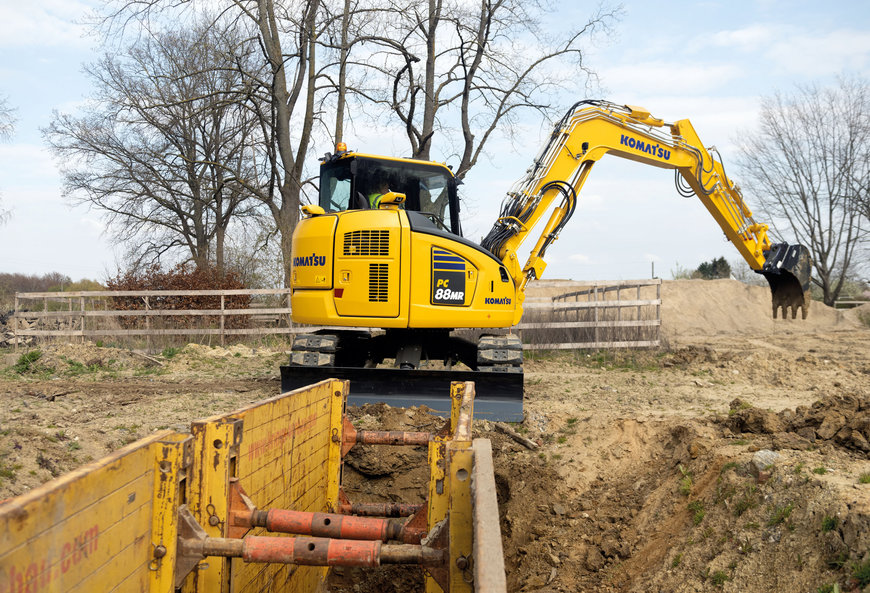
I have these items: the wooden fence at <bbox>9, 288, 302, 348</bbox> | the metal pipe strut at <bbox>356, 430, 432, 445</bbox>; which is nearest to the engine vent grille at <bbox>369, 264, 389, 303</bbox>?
the metal pipe strut at <bbox>356, 430, 432, 445</bbox>

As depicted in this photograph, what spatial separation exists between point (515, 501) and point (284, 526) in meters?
2.60

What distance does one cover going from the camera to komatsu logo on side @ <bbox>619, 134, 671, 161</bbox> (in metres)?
10.0

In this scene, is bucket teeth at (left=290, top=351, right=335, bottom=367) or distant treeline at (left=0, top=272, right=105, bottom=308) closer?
bucket teeth at (left=290, top=351, right=335, bottom=367)

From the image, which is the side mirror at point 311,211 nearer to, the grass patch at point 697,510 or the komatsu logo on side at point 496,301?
the komatsu logo on side at point 496,301

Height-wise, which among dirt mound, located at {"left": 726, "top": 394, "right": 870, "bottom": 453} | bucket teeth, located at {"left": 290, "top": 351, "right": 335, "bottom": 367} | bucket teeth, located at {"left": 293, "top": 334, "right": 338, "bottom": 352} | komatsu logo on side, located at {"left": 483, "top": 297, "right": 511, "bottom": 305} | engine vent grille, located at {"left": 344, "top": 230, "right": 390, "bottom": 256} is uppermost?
engine vent grille, located at {"left": 344, "top": 230, "right": 390, "bottom": 256}

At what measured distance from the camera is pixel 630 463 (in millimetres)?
5738

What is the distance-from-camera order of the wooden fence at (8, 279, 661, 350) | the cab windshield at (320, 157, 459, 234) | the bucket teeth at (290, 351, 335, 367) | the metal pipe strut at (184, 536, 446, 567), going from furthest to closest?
the wooden fence at (8, 279, 661, 350), the cab windshield at (320, 157, 459, 234), the bucket teeth at (290, 351, 335, 367), the metal pipe strut at (184, 536, 446, 567)

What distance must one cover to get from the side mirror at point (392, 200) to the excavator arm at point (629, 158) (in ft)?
6.01

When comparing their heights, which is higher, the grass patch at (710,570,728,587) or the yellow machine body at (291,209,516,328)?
the yellow machine body at (291,209,516,328)

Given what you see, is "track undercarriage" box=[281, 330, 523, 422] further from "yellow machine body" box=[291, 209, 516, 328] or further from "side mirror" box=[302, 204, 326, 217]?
"side mirror" box=[302, 204, 326, 217]

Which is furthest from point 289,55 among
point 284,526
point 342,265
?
point 284,526

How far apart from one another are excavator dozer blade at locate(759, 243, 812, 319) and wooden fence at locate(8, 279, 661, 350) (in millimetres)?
3003

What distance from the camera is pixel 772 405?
878 cm

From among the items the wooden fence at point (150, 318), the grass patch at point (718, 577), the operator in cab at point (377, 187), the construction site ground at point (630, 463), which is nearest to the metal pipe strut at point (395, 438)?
the construction site ground at point (630, 463)
